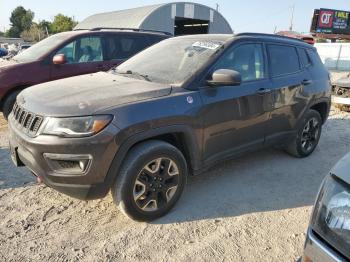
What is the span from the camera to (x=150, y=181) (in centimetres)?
334

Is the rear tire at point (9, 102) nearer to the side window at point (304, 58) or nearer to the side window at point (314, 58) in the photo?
the side window at point (304, 58)

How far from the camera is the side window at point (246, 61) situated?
154 inches

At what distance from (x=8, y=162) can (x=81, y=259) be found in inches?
95.6

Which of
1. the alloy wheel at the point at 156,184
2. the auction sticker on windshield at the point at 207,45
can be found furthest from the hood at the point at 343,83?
the alloy wheel at the point at 156,184

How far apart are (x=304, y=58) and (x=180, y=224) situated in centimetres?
320

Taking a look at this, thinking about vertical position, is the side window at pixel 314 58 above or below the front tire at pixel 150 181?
above

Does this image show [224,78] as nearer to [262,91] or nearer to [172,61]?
[172,61]

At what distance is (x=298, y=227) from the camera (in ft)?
11.3

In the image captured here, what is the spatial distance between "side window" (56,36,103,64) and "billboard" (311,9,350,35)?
122ft

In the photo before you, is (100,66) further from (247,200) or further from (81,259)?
(81,259)

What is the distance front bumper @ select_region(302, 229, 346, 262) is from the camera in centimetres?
173

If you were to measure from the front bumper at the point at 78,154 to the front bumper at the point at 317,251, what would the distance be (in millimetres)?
1681

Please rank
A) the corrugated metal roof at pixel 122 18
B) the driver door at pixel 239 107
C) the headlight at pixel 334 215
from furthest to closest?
1. the corrugated metal roof at pixel 122 18
2. the driver door at pixel 239 107
3. the headlight at pixel 334 215

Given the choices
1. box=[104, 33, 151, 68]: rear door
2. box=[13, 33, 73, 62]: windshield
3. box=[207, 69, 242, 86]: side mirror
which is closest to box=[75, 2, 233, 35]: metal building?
box=[104, 33, 151, 68]: rear door
